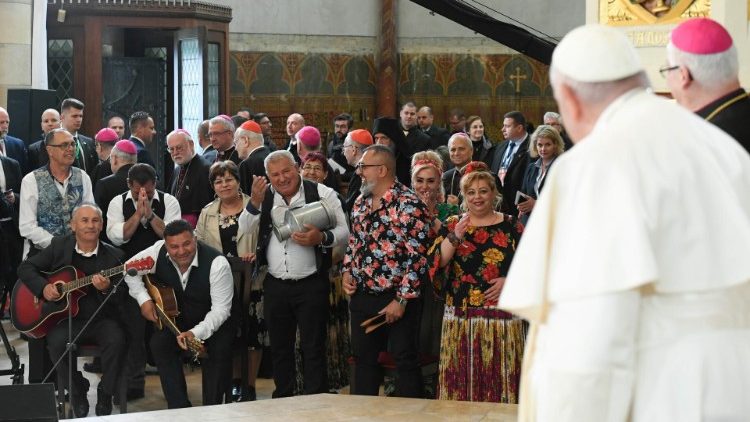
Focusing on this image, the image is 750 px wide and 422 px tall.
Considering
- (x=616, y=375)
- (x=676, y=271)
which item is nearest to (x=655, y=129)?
(x=676, y=271)

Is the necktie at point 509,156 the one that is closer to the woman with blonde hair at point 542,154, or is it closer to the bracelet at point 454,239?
the woman with blonde hair at point 542,154

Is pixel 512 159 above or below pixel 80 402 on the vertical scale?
above

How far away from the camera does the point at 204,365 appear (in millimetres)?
6824

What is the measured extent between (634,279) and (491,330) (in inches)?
153

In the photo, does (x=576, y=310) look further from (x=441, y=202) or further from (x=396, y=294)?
(x=441, y=202)

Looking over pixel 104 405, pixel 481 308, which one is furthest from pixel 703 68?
pixel 104 405

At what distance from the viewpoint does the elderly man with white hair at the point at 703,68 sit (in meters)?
3.61

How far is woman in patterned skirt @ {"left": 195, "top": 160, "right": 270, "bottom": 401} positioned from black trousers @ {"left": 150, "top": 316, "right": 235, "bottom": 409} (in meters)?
0.46

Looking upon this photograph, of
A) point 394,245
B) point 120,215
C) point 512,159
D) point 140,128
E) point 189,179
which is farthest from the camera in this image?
point 140,128

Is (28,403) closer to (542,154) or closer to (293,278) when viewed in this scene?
(293,278)

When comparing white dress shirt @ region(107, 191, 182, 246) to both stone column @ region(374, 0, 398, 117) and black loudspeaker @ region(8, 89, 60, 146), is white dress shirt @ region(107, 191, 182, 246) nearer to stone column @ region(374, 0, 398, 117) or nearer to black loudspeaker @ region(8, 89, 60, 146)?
black loudspeaker @ region(8, 89, 60, 146)

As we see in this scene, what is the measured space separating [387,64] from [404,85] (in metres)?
0.39

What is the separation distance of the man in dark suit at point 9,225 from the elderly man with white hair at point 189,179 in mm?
1117

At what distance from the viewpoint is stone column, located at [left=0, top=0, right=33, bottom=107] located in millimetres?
11828
